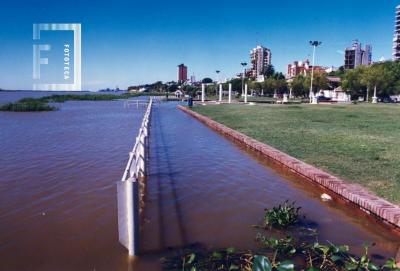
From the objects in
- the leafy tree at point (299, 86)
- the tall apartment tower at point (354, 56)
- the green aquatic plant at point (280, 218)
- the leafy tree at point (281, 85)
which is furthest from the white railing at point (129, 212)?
the tall apartment tower at point (354, 56)

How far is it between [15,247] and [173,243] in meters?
1.78

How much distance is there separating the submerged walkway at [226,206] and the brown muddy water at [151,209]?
1cm

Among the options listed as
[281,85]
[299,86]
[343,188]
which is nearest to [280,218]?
[343,188]

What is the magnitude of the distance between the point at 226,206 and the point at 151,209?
1.15m

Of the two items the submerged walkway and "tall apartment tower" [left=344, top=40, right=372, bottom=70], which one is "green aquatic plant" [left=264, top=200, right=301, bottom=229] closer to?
the submerged walkway

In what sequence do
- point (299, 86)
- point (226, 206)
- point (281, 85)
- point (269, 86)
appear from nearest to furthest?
1. point (226, 206)
2. point (299, 86)
3. point (281, 85)
4. point (269, 86)

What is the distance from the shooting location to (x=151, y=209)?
534cm

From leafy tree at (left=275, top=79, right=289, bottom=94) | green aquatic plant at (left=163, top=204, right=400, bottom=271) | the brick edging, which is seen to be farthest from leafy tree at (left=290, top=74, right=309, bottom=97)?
green aquatic plant at (left=163, top=204, right=400, bottom=271)

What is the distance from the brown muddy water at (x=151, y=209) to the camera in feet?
12.9

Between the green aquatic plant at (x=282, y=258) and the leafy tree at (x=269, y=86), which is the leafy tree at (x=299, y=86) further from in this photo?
the green aquatic plant at (x=282, y=258)

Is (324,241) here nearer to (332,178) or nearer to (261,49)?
(332,178)

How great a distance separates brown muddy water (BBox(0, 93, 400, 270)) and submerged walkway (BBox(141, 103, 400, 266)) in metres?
0.01

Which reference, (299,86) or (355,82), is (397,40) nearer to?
(299,86)

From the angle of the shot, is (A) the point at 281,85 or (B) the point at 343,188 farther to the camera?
(A) the point at 281,85
